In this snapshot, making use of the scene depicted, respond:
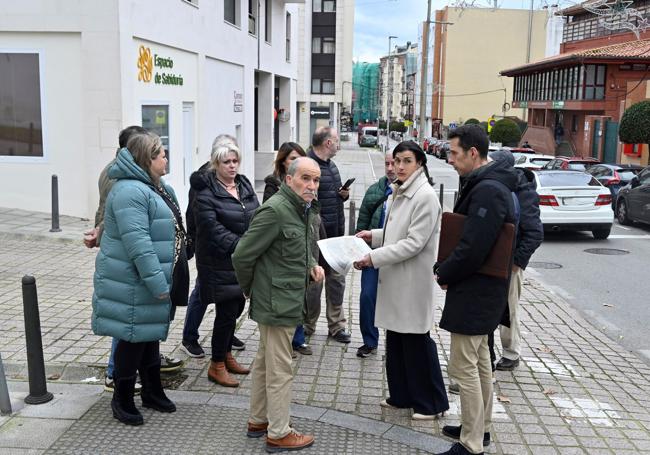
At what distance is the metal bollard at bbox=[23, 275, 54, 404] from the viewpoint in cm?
466

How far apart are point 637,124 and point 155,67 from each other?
20.6 metres

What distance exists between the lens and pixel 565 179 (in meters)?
15.5

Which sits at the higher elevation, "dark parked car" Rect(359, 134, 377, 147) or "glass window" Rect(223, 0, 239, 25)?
"glass window" Rect(223, 0, 239, 25)

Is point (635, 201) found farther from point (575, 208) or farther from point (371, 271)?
point (371, 271)

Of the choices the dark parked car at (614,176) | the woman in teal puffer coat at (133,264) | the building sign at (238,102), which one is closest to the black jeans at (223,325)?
the woman in teal puffer coat at (133,264)

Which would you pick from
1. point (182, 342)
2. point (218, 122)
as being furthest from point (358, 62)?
point (182, 342)

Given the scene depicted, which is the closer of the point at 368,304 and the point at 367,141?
the point at 368,304

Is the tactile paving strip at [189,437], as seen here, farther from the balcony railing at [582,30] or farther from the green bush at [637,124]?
the balcony railing at [582,30]

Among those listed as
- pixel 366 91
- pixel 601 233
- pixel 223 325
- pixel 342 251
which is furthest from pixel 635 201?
pixel 366 91

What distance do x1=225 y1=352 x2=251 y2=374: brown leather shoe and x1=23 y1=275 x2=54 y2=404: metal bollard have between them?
1.36m

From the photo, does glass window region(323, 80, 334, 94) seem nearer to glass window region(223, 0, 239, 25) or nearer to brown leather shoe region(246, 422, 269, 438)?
glass window region(223, 0, 239, 25)

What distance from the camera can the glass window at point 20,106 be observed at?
1237cm

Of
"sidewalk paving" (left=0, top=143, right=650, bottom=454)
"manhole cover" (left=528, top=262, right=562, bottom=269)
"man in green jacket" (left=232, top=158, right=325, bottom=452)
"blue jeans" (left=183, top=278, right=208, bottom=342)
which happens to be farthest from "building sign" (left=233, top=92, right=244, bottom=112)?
"man in green jacket" (left=232, top=158, right=325, bottom=452)

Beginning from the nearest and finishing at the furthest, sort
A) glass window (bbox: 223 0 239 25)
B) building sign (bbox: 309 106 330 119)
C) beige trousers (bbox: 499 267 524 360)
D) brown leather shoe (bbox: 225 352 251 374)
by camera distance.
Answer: brown leather shoe (bbox: 225 352 251 374), beige trousers (bbox: 499 267 524 360), glass window (bbox: 223 0 239 25), building sign (bbox: 309 106 330 119)
